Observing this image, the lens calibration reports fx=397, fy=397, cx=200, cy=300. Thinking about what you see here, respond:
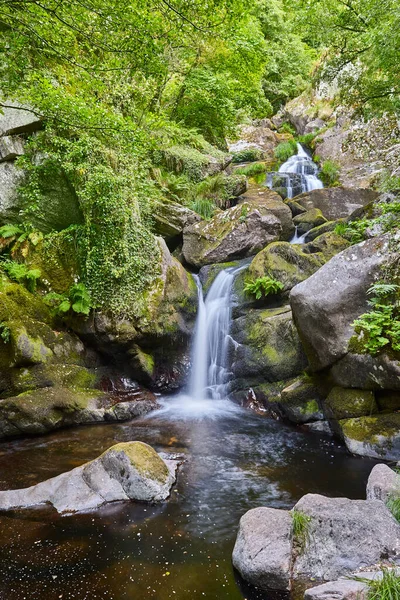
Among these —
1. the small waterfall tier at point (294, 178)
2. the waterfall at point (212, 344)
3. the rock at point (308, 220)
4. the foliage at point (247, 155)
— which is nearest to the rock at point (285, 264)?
the waterfall at point (212, 344)

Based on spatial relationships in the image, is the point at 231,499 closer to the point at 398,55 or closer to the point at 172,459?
the point at 172,459

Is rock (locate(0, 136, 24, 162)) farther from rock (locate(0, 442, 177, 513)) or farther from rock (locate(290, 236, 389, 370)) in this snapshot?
rock (locate(0, 442, 177, 513))

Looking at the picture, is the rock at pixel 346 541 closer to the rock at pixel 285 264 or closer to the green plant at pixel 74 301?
the green plant at pixel 74 301

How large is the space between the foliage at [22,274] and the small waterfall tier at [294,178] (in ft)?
34.2

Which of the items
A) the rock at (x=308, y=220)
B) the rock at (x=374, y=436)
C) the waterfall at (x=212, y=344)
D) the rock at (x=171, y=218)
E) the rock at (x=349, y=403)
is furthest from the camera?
the rock at (x=308, y=220)

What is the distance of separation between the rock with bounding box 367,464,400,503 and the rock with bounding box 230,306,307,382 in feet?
12.5

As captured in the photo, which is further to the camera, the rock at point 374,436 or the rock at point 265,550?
the rock at point 374,436

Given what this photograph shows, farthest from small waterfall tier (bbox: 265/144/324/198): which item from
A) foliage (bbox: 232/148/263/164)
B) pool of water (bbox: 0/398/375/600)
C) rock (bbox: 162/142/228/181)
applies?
pool of water (bbox: 0/398/375/600)

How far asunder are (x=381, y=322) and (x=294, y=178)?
38.0 feet

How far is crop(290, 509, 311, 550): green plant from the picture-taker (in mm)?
3627

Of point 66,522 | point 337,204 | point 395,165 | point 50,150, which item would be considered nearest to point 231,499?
point 66,522

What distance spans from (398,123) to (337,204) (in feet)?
22.1

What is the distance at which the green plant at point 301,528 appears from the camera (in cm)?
363

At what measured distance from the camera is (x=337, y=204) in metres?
14.2
